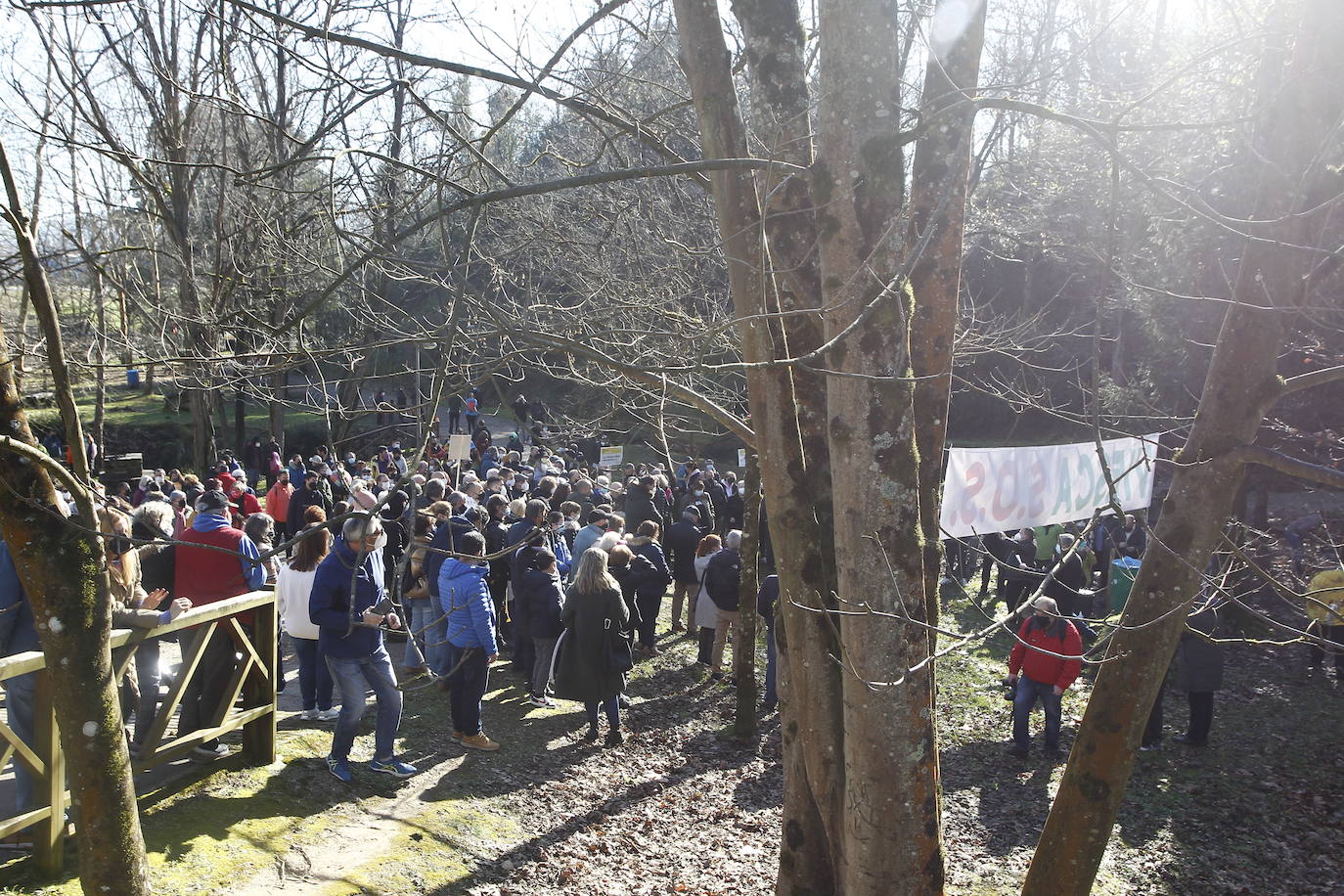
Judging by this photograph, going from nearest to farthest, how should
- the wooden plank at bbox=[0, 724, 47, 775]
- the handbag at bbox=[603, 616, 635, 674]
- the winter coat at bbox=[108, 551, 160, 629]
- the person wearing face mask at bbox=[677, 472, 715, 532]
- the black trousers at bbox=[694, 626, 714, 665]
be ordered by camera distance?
the wooden plank at bbox=[0, 724, 47, 775]
the winter coat at bbox=[108, 551, 160, 629]
the handbag at bbox=[603, 616, 635, 674]
the black trousers at bbox=[694, 626, 714, 665]
the person wearing face mask at bbox=[677, 472, 715, 532]

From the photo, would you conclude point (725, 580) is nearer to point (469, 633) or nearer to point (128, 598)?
point (469, 633)

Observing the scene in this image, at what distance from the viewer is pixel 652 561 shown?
10969 millimetres

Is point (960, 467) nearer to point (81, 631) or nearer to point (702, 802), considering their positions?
point (702, 802)

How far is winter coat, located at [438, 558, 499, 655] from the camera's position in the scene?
7805 millimetres

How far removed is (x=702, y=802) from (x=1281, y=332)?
18.1ft

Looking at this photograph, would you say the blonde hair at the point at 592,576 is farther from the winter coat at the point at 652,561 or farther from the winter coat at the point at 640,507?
the winter coat at the point at 640,507

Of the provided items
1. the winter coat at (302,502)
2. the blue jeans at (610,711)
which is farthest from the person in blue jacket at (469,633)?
the winter coat at (302,502)

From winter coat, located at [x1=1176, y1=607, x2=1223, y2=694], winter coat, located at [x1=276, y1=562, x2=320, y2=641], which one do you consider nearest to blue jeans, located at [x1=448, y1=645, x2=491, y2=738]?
winter coat, located at [x1=276, y1=562, x2=320, y2=641]

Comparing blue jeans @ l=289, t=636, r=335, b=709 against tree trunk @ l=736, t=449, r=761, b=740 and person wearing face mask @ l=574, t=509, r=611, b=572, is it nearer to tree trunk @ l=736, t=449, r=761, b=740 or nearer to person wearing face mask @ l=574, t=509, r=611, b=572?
person wearing face mask @ l=574, t=509, r=611, b=572

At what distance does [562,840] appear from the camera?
7.05 metres

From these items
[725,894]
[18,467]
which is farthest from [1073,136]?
[18,467]

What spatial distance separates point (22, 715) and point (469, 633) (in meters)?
3.29

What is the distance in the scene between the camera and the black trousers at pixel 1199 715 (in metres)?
9.47

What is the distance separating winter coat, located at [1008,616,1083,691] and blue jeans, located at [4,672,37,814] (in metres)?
7.45
